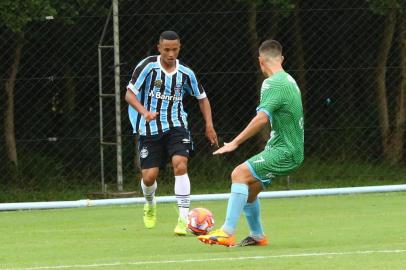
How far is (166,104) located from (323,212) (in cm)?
258

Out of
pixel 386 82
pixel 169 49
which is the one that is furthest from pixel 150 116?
pixel 386 82

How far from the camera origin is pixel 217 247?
10.0 metres

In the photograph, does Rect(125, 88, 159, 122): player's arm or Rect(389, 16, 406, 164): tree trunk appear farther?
Rect(389, 16, 406, 164): tree trunk

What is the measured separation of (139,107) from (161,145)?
595 millimetres

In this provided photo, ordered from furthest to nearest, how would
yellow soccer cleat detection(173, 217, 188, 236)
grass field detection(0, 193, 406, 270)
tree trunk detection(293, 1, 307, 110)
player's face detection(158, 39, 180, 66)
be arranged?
1. tree trunk detection(293, 1, 307, 110)
2. player's face detection(158, 39, 180, 66)
3. yellow soccer cleat detection(173, 217, 188, 236)
4. grass field detection(0, 193, 406, 270)

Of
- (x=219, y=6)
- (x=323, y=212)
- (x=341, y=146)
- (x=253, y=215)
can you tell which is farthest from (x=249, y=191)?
(x=219, y=6)

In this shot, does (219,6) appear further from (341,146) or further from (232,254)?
(232,254)

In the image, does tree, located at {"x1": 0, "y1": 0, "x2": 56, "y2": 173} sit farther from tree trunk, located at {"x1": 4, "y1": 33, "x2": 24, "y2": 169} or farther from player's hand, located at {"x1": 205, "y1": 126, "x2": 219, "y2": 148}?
player's hand, located at {"x1": 205, "y1": 126, "x2": 219, "y2": 148}

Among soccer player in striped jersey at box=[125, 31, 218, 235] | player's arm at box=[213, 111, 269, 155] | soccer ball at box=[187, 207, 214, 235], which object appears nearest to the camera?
player's arm at box=[213, 111, 269, 155]

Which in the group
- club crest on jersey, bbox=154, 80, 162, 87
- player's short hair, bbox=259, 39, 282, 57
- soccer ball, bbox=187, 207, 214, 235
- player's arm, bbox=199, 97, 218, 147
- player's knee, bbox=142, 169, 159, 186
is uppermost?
player's short hair, bbox=259, 39, 282, 57

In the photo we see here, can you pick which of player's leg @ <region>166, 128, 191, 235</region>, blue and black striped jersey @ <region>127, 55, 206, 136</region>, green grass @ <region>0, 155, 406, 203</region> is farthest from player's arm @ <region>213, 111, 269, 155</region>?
green grass @ <region>0, 155, 406, 203</region>

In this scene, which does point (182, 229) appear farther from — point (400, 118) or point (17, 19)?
point (400, 118)

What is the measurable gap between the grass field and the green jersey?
83 centimetres

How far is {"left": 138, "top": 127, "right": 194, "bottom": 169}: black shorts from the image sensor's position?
12.2 metres
